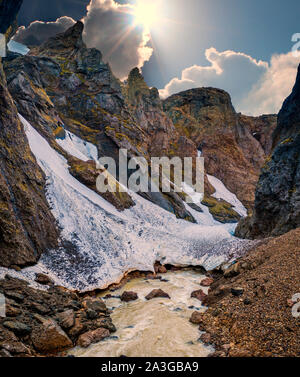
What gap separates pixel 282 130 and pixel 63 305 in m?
33.1

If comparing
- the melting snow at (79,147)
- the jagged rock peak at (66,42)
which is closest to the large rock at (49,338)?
the melting snow at (79,147)

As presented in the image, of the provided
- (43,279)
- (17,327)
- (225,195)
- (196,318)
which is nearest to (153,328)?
(196,318)

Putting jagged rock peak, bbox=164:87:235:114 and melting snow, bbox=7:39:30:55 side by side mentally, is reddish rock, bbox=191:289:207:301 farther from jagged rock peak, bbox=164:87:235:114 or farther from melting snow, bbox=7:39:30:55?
jagged rock peak, bbox=164:87:235:114

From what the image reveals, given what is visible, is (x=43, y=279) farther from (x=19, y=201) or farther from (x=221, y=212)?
(x=221, y=212)

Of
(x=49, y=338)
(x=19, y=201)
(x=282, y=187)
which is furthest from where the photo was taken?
(x=282, y=187)

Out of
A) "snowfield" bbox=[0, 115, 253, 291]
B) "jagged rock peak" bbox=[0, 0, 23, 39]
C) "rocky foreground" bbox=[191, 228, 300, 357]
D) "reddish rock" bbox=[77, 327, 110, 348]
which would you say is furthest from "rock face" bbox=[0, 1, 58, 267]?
"rocky foreground" bbox=[191, 228, 300, 357]

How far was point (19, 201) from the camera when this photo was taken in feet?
55.3

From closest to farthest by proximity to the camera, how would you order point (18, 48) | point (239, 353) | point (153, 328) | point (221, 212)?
1. point (239, 353)
2. point (153, 328)
3. point (221, 212)
4. point (18, 48)

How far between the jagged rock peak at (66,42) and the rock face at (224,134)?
150ft

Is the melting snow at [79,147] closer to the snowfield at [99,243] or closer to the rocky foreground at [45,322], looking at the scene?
the snowfield at [99,243]

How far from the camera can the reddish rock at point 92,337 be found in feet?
32.7

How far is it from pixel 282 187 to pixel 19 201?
26626 millimetres

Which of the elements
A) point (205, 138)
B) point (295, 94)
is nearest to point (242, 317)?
point (295, 94)
